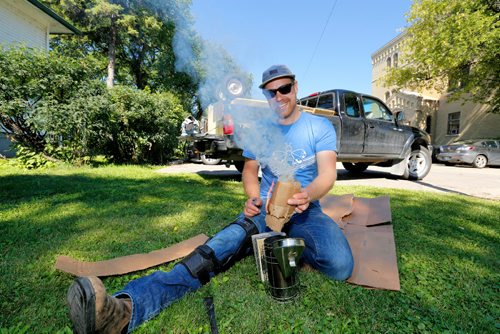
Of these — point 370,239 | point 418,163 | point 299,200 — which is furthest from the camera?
point 418,163

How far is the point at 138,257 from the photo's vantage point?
7.55 ft

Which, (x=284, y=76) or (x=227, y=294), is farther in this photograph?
(x=284, y=76)

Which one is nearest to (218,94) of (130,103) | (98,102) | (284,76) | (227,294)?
(284,76)

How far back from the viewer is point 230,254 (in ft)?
6.72

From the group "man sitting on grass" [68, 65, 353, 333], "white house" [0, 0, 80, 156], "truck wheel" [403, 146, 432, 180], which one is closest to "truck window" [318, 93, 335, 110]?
"truck wheel" [403, 146, 432, 180]

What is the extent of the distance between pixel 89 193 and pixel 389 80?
2041 centimetres

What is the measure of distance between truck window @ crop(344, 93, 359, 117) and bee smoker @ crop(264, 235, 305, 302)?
577 cm

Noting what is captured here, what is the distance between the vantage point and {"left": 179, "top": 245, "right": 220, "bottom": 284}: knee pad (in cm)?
184

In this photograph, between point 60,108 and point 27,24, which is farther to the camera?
point 27,24

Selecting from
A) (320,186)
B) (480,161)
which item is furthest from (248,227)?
(480,161)

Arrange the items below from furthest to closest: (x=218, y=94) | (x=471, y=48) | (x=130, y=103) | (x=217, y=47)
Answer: (x=471, y=48) → (x=130, y=103) → (x=218, y=94) → (x=217, y=47)

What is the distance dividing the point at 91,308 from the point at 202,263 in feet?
2.31

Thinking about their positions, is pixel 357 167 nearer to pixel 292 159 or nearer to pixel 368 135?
pixel 368 135

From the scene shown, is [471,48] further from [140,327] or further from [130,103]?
[140,327]
